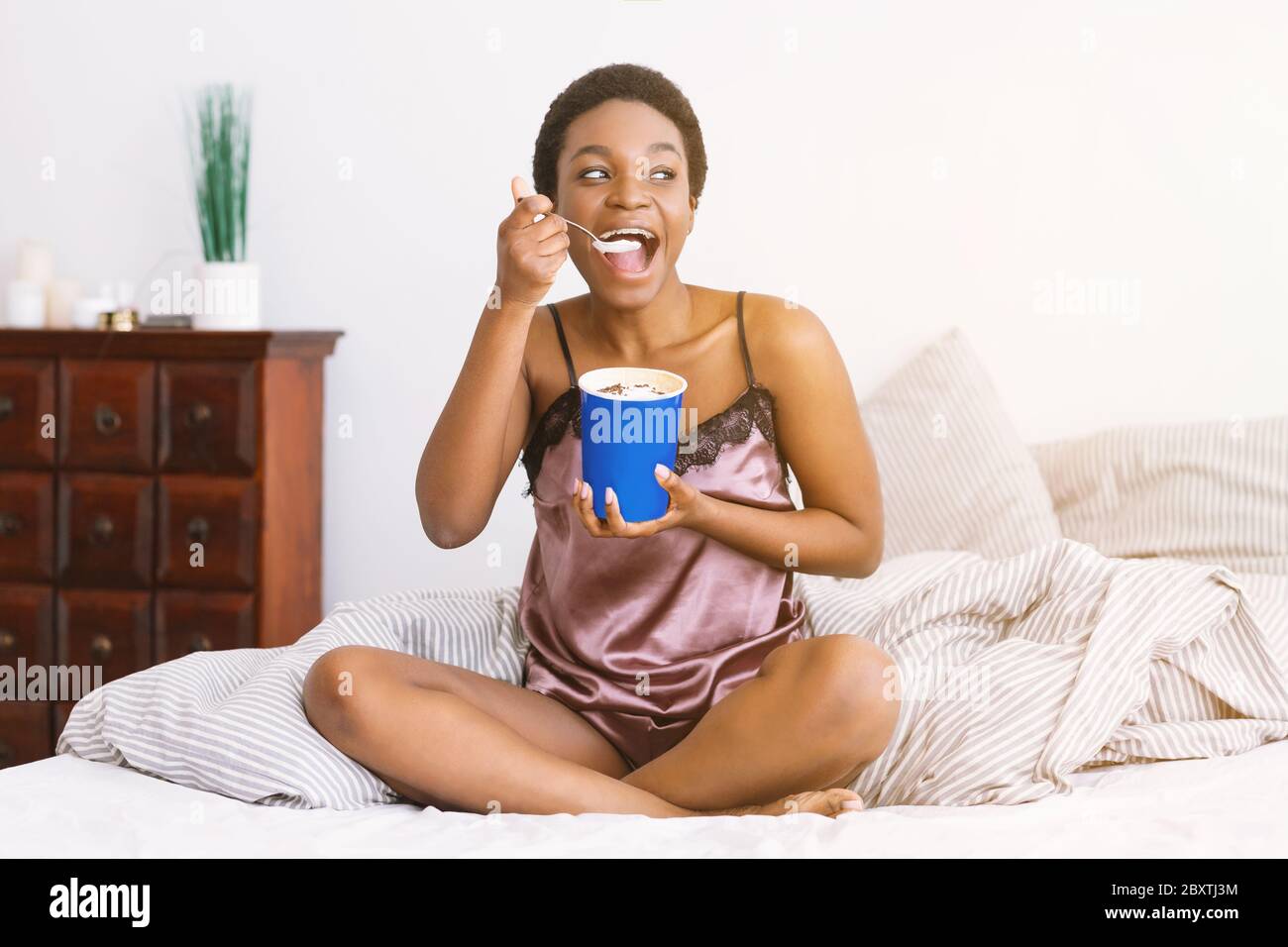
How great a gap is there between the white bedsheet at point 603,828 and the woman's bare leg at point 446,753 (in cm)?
3

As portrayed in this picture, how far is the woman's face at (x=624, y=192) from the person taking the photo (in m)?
1.35

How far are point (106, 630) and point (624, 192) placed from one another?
4.92 feet

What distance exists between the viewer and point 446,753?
1137 millimetres

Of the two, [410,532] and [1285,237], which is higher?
[1285,237]

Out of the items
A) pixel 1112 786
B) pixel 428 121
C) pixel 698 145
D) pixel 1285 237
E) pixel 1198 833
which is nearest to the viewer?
pixel 1198 833

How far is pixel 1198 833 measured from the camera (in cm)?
104

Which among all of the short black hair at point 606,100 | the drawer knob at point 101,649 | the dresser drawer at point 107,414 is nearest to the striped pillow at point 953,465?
the short black hair at point 606,100

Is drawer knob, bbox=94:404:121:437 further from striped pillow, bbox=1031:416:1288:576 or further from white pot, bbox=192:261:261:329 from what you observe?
striped pillow, bbox=1031:416:1288:576

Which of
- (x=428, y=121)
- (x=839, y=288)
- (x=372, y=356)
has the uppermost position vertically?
(x=428, y=121)

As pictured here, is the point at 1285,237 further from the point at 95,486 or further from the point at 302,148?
the point at 95,486

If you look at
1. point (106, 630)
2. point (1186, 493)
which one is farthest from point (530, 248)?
point (106, 630)

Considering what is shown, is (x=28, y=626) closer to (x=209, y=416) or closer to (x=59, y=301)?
(x=209, y=416)

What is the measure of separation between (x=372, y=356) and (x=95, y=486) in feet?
1.93

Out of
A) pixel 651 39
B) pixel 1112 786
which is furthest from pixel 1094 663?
pixel 651 39
